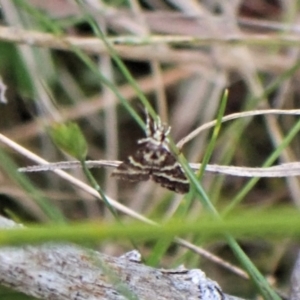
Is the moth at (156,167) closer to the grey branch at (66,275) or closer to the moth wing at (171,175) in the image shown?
the moth wing at (171,175)

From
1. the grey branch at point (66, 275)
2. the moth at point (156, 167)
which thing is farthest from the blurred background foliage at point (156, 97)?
the grey branch at point (66, 275)

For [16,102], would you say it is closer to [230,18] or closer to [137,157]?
[230,18]

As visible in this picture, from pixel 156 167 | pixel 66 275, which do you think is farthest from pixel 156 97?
pixel 66 275

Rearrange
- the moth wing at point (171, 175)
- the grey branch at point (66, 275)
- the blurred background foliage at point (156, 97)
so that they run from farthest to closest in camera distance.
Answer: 1. the blurred background foliage at point (156, 97)
2. the moth wing at point (171, 175)
3. the grey branch at point (66, 275)

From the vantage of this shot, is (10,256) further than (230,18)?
No

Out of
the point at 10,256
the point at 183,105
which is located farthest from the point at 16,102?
the point at 10,256

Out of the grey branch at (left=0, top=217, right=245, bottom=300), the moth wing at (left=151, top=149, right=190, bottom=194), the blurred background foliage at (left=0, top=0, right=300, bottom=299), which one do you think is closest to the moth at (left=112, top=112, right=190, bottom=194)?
the moth wing at (left=151, top=149, right=190, bottom=194)
